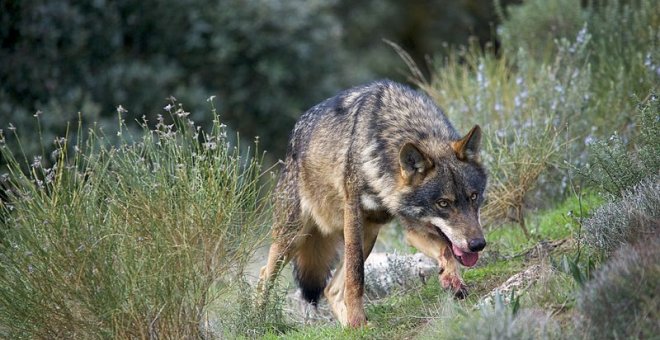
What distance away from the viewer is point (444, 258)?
6.75m

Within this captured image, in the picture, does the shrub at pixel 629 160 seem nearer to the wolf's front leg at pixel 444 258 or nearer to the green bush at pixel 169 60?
the wolf's front leg at pixel 444 258

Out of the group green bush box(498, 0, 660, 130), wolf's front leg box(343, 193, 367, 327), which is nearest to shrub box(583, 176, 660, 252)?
wolf's front leg box(343, 193, 367, 327)

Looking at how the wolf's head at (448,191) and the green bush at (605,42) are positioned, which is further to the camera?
the green bush at (605,42)

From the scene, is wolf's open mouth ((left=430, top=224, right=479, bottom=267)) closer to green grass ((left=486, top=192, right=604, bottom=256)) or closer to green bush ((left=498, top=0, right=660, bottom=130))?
green grass ((left=486, top=192, right=604, bottom=256))

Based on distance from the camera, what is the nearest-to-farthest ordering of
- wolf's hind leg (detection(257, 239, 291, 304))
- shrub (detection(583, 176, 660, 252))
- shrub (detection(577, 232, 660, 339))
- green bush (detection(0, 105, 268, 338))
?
shrub (detection(577, 232, 660, 339)), shrub (detection(583, 176, 660, 252)), green bush (detection(0, 105, 268, 338)), wolf's hind leg (detection(257, 239, 291, 304))

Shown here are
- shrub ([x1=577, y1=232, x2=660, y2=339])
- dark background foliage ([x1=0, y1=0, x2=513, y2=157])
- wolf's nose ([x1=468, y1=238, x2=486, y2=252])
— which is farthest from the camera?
dark background foliage ([x1=0, y1=0, x2=513, y2=157])

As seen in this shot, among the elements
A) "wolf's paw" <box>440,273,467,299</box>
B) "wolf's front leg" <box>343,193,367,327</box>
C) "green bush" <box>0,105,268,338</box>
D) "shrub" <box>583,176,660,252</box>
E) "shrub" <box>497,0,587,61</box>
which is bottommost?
"shrub" <box>583,176,660,252</box>

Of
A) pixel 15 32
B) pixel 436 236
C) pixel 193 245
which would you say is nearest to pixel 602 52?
pixel 436 236

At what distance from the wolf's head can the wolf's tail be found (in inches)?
47.1

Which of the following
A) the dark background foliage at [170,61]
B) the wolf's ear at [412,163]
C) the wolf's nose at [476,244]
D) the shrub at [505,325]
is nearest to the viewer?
the shrub at [505,325]

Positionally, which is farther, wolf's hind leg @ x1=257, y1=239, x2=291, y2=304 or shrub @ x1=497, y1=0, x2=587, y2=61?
shrub @ x1=497, y1=0, x2=587, y2=61

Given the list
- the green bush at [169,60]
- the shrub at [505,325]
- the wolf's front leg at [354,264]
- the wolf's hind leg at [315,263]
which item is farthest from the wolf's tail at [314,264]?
the green bush at [169,60]

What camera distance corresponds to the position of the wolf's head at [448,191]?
636 cm

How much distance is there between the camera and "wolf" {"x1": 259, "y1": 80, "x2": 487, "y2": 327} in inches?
256
